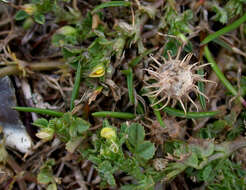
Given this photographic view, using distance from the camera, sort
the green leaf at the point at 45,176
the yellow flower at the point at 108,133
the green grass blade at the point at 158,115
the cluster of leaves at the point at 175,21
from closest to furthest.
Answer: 1. the yellow flower at the point at 108,133
2. the green grass blade at the point at 158,115
3. the cluster of leaves at the point at 175,21
4. the green leaf at the point at 45,176

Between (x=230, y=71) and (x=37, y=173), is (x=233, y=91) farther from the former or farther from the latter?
(x=37, y=173)

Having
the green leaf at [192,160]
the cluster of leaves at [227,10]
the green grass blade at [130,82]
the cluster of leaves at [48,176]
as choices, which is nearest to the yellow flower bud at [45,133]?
the cluster of leaves at [48,176]

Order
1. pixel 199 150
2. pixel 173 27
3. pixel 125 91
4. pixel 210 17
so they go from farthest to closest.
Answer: pixel 210 17 < pixel 125 91 < pixel 173 27 < pixel 199 150

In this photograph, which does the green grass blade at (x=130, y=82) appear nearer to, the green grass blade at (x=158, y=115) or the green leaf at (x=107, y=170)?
the green grass blade at (x=158, y=115)

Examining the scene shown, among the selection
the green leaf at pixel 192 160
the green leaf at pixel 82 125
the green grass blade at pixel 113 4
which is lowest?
the green leaf at pixel 192 160

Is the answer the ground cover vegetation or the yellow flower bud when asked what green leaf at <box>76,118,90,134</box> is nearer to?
the ground cover vegetation

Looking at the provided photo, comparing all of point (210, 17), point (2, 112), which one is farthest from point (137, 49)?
point (2, 112)
